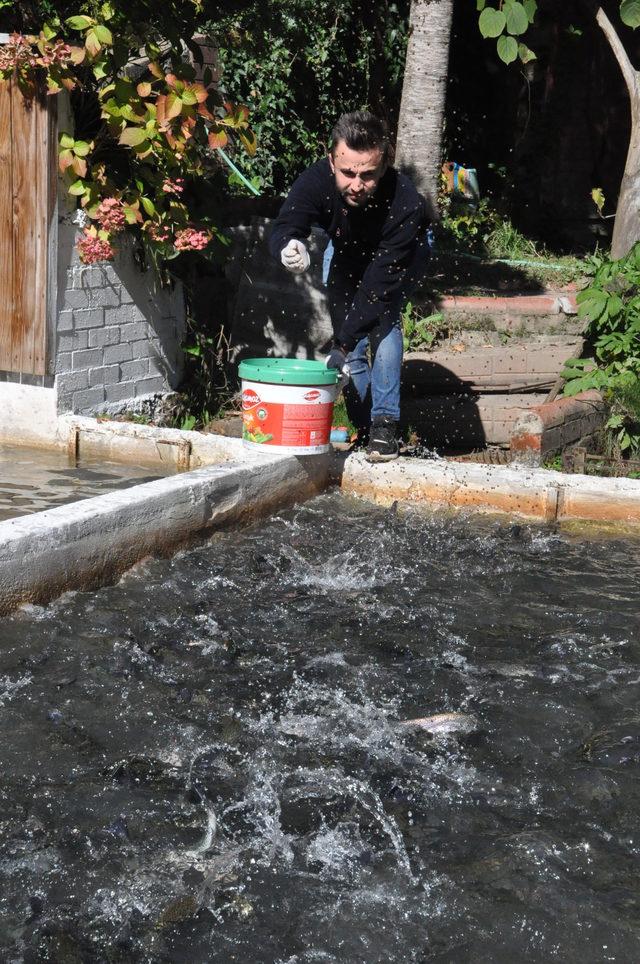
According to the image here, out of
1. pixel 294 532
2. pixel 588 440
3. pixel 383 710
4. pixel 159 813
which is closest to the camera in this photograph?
pixel 159 813

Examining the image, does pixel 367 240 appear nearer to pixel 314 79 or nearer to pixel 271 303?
pixel 271 303

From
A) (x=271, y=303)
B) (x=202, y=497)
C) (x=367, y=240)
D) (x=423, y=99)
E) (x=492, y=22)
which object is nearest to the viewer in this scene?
(x=492, y=22)

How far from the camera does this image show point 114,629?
393 centimetres

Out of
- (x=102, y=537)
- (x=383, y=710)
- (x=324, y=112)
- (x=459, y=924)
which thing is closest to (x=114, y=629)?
(x=102, y=537)

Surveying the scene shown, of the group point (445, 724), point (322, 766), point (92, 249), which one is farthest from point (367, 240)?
point (322, 766)

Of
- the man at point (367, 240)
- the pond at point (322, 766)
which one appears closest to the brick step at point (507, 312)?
the man at point (367, 240)

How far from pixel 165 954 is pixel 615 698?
1.83 meters

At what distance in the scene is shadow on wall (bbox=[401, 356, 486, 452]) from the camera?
22.5 feet

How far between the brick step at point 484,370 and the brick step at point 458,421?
0.44 feet

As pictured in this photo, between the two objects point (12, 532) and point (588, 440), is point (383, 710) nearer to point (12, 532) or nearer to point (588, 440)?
point (12, 532)

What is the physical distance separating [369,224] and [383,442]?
1.18m

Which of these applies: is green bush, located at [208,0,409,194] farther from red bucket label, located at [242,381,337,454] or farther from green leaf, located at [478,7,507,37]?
green leaf, located at [478,7,507,37]

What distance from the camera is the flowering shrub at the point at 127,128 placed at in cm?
581

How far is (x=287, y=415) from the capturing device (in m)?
5.47
